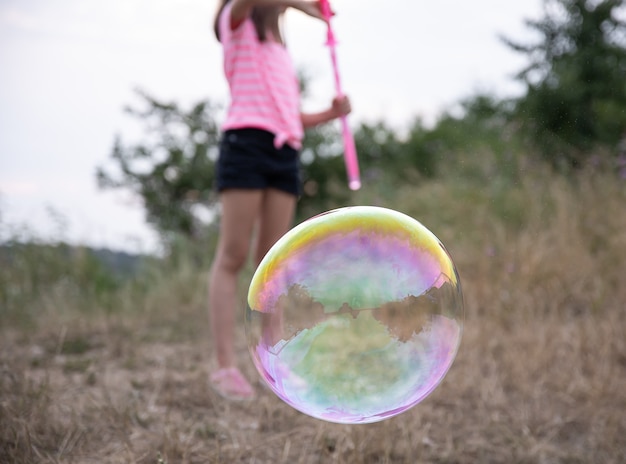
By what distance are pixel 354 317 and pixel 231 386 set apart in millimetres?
1034

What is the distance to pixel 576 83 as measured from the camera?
7082 mm

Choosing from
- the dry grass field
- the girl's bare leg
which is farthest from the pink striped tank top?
the dry grass field

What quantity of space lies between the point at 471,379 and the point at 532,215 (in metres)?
2.37

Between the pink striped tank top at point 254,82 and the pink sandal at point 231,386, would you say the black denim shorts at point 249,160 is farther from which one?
the pink sandal at point 231,386

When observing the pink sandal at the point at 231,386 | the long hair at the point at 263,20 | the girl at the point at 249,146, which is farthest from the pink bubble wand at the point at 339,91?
the pink sandal at the point at 231,386

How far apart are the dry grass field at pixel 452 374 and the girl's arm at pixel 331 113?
1.02 meters

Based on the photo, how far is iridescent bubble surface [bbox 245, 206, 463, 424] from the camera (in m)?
1.46

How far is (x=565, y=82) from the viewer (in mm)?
6973

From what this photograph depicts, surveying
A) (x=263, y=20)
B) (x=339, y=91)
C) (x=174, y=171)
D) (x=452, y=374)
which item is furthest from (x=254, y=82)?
(x=174, y=171)

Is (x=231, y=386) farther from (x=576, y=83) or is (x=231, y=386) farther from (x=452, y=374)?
(x=576, y=83)

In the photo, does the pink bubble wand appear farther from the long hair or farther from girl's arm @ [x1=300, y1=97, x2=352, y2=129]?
the long hair

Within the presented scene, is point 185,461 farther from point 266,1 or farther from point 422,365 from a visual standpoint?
point 266,1

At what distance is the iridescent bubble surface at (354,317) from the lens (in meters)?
1.46

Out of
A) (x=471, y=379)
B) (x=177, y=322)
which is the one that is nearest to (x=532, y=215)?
(x=471, y=379)
